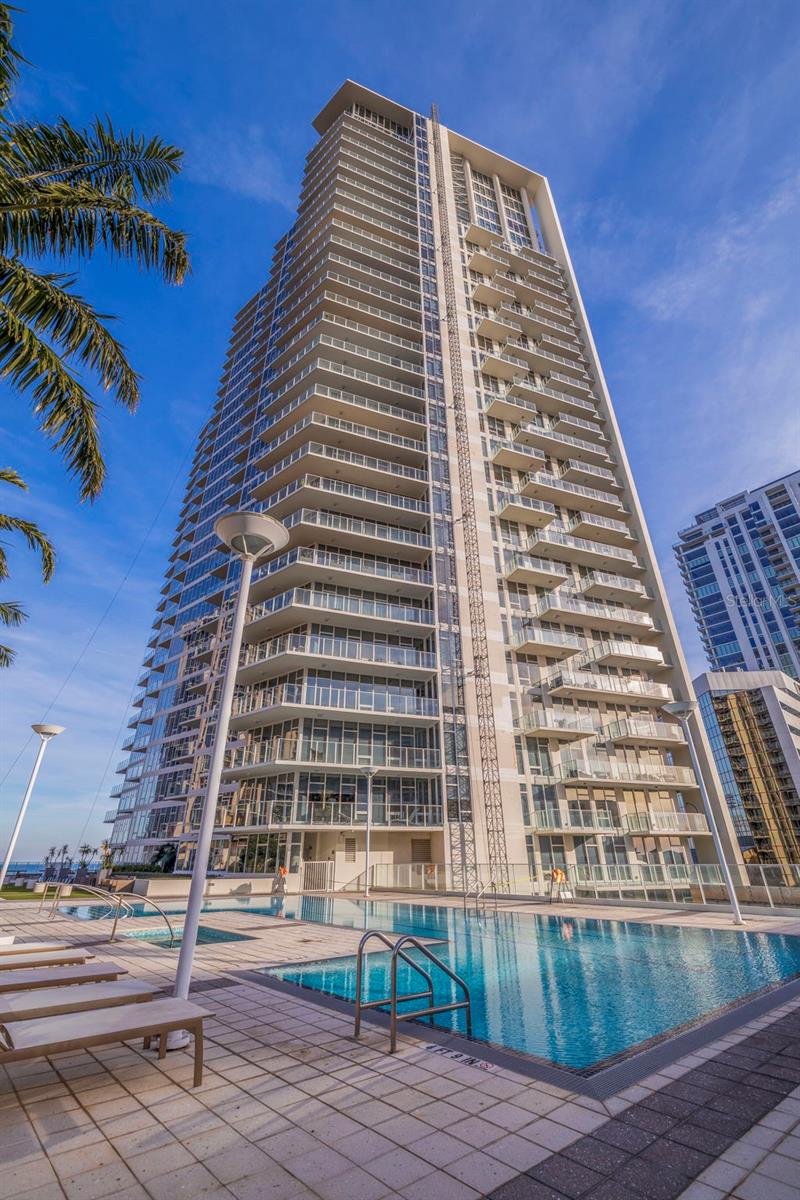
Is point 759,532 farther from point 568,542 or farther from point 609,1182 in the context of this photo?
point 609,1182

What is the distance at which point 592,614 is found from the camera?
35094 mm

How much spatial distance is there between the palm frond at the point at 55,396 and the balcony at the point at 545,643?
2743 centimetres

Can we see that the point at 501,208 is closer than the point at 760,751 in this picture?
Yes

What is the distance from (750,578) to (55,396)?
5147 inches

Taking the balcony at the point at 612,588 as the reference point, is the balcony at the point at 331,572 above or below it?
below

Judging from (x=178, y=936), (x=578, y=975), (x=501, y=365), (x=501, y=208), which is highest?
(x=501, y=208)

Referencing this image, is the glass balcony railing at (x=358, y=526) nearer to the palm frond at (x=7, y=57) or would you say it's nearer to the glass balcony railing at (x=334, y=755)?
the glass balcony railing at (x=334, y=755)

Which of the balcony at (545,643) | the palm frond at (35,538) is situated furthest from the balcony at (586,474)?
the palm frond at (35,538)

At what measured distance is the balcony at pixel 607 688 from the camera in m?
32.1

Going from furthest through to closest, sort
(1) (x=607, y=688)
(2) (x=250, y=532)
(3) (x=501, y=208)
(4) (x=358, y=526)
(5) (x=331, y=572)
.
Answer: (3) (x=501, y=208) < (1) (x=607, y=688) < (4) (x=358, y=526) < (5) (x=331, y=572) < (2) (x=250, y=532)

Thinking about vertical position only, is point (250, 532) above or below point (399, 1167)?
above

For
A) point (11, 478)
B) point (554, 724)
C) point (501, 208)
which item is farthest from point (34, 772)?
point (501, 208)

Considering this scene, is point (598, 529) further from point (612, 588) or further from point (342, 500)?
point (342, 500)

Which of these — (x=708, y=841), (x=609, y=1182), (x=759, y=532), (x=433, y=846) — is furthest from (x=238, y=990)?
(x=759, y=532)
